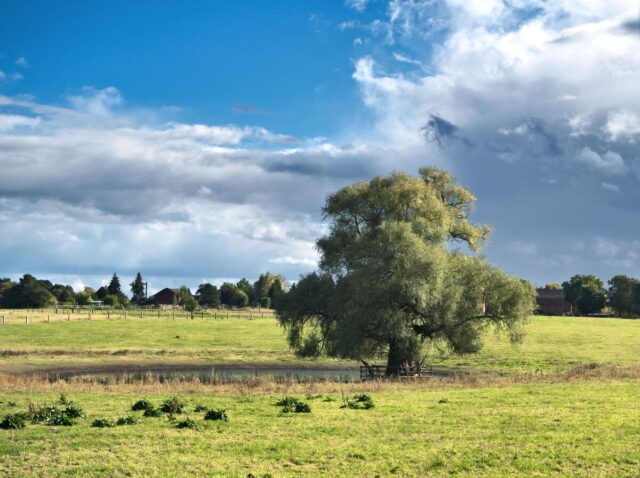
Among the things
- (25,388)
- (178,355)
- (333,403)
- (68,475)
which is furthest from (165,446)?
(178,355)

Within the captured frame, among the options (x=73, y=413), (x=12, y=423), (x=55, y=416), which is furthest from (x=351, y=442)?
(x=12, y=423)

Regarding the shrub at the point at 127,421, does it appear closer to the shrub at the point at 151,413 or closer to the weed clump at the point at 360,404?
the shrub at the point at 151,413

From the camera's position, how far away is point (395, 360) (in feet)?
160

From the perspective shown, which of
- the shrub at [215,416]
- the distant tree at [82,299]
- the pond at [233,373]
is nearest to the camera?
the shrub at [215,416]

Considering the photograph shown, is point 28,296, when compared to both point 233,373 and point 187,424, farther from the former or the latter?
point 187,424

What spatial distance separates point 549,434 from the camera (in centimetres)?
1977

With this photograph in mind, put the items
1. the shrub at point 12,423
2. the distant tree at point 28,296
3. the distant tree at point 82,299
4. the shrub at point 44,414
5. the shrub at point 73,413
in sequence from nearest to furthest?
the shrub at point 12,423
the shrub at point 44,414
the shrub at point 73,413
the distant tree at point 28,296
the distant tree at point 82,299

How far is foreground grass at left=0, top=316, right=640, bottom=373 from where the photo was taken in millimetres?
62000

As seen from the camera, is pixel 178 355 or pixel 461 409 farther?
pixel 178 355

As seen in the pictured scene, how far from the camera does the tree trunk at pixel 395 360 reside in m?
48.3

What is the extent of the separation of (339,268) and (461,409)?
26.4m

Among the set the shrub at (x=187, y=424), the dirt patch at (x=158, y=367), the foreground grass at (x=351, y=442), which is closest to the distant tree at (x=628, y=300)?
the dirt patch at (x=158, y=367)

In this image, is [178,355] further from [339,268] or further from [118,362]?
[339,268]

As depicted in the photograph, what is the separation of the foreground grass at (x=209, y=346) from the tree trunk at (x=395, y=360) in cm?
774
